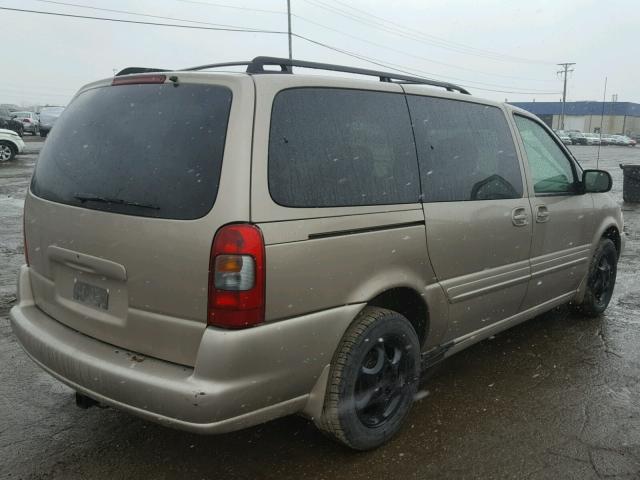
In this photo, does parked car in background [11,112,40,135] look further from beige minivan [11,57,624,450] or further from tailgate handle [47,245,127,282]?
beige minivan [11,57,624,450]

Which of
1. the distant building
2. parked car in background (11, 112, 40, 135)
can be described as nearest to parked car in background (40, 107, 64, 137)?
parked car in background (11, 112, 40, 135)

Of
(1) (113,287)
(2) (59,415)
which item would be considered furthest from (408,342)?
(2) (59,415)

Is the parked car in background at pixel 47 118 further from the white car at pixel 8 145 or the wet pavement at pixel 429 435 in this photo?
the wet pavement at pixel 429 435

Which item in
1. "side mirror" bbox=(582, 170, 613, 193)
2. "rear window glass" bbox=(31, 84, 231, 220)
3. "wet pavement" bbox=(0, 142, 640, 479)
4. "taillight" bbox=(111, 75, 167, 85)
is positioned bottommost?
"wet pavement" bbox=(0, 142, 640, 479)

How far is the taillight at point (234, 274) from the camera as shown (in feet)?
7.14

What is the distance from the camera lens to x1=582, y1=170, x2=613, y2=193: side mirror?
4262mm

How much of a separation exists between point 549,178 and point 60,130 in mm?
3212

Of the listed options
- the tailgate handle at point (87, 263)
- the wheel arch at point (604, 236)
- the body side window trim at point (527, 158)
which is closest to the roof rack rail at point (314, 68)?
the body side window trim at point (527, 158)

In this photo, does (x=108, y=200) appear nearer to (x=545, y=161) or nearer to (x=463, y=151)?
(x=463, y=151)

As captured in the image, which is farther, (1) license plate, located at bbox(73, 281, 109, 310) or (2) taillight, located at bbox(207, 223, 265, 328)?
(1) license plate, located at bbox(73, 281, 109, 310)

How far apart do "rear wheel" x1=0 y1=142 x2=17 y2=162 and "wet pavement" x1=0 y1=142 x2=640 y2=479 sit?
57.6 feet

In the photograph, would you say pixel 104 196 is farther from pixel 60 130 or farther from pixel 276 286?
pixel 276 286

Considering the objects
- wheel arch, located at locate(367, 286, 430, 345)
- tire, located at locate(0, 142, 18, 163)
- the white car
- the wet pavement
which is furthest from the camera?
tire, located at locate(0, 142, 18, 163)

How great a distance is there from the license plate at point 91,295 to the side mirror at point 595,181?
3.49 metres
